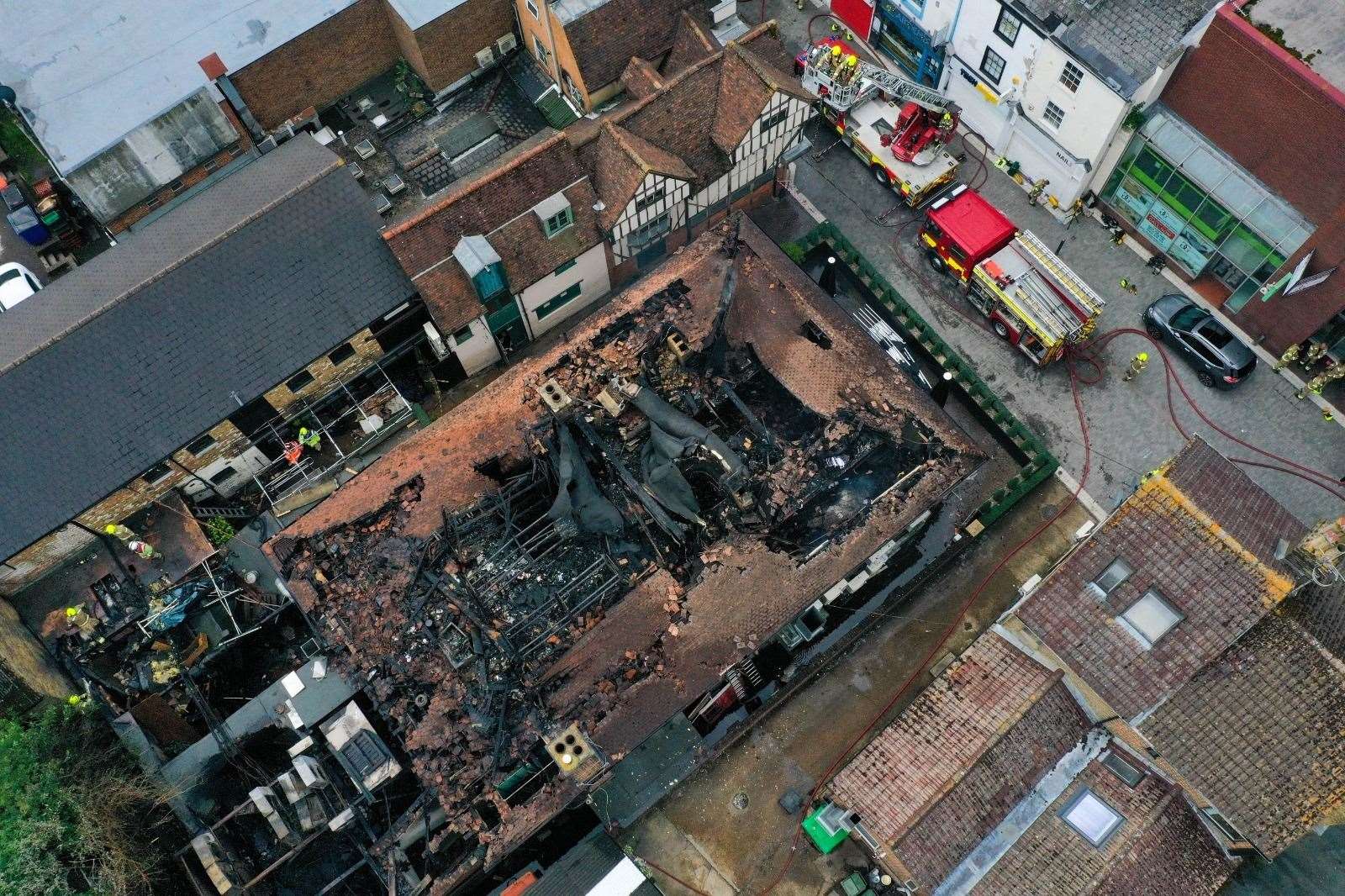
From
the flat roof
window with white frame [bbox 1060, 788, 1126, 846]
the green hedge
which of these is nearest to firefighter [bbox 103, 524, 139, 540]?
the flat roof

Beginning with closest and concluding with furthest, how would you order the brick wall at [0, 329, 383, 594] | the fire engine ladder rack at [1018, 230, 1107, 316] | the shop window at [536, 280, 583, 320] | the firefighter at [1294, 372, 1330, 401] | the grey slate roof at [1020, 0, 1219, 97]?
1. the brick wall at [0, 329, 383, 594]
2. the grey slate roof at [1020, 0, 1219, 97]
3. the firefighter at [1294, 372, 1330, 401]
4. the fire engine ladder rack at [1018, 230, 1107, 316]
5. the shop window at [536, 280, 583, 320]

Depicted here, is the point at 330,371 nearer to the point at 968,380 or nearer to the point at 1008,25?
the point at 968,380

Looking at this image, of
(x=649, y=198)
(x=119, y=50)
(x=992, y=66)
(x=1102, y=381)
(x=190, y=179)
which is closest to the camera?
(x=649, y=198)

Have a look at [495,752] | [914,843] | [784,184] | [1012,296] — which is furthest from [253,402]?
[1012,296]

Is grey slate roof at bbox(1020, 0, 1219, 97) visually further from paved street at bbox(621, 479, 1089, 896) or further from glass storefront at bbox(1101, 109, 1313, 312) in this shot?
paved street at bbox(621, 479, 1089, 896)

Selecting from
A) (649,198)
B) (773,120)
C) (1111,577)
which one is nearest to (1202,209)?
(773,120)

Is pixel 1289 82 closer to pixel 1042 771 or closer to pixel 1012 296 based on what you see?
pixel 1012 296
